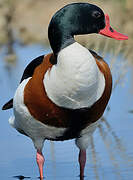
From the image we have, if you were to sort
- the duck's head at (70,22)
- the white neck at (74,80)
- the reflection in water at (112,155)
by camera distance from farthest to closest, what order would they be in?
the reflection in water at (112,155) → the duck's head at (70,22) → the white neck at (74,80)

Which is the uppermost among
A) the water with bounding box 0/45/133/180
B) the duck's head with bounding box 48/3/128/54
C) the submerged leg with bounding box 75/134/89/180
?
the duck's head with bounding box 48/3/128/54

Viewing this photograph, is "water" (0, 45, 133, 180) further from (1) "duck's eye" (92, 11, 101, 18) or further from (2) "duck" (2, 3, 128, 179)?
(1) "duck's eye" (92, 11, 101, 18)

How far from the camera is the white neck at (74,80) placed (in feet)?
18.2

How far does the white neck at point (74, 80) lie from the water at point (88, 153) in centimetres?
96

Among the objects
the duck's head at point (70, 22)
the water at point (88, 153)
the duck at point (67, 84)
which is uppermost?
the duck's head at point (70, 22)

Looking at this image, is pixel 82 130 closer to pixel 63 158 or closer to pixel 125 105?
pixel 63 158

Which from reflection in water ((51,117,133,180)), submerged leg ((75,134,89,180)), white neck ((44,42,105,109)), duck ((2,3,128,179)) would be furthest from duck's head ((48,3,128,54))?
reflection in water ((51,117,133,180))

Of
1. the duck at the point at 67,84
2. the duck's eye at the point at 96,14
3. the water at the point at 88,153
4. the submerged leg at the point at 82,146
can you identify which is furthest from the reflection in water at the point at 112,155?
the duck's eye at the point at 96,14

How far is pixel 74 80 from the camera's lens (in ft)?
18.3

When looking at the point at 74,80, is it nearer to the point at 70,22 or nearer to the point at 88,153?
the point at 70,22

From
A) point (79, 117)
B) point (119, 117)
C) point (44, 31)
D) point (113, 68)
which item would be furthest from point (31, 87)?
point (44, 31)

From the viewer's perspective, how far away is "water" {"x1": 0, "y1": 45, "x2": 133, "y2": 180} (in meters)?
6.52

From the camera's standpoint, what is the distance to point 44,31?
15070 millimetres

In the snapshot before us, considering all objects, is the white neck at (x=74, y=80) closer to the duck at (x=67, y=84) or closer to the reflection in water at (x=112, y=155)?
the duck at (x=67, y=84)
